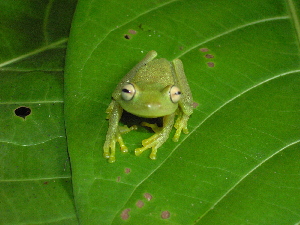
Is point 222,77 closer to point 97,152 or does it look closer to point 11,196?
point 97,152

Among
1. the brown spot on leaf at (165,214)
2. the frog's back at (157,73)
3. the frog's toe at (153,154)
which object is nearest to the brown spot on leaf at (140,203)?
the brown spot on leaf at (165,214)

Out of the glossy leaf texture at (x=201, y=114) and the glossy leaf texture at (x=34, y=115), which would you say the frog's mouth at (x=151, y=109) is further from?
the glossy leaf texture at (x=34, y=115)

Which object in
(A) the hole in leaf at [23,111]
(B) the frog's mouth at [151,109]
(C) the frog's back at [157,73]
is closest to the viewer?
(B) the frog's mouth at [151,109]

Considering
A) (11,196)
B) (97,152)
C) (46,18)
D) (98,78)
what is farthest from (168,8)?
(11,196)

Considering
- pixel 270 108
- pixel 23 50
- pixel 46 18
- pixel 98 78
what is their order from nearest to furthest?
pixel 270 108 < pixel 98 78 < pixel 23 50 < pixel 46 18

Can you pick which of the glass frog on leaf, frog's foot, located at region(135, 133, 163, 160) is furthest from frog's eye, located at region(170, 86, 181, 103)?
frog's foot, located at region(135, 133, 163, 160)

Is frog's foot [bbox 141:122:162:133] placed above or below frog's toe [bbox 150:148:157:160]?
below

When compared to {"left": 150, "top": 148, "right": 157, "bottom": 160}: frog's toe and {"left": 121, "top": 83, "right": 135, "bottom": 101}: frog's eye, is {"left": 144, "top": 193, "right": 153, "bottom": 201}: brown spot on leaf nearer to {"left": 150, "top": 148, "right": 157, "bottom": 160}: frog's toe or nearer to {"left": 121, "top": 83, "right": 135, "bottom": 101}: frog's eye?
{"left": 150, "top": 148, "right": 157, "bottom": 160}: frog's toe

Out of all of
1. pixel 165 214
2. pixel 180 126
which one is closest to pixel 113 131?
pixel 180 126
